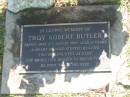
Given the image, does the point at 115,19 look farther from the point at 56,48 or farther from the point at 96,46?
the point at 56,48

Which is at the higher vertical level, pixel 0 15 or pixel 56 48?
pixel 0 15

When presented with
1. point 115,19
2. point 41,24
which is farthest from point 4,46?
point 115,19

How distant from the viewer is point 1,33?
22.0 feet

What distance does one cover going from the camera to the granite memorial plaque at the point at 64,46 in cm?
628

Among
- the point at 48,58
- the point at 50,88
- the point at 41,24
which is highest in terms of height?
the point at 41,24

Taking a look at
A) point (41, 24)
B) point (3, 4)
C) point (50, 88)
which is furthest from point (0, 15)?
point (50, 88)

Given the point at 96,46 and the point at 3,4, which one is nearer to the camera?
the point at 96,46

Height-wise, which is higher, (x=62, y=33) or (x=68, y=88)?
(x=62, y=33)

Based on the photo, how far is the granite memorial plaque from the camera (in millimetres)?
6281

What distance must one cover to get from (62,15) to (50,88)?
1.08 m

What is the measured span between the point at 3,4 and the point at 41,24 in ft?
2.38

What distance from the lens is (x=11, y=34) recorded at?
658 centimetres

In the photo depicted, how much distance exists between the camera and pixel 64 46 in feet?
21.0

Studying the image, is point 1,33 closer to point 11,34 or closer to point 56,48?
point 11,34
